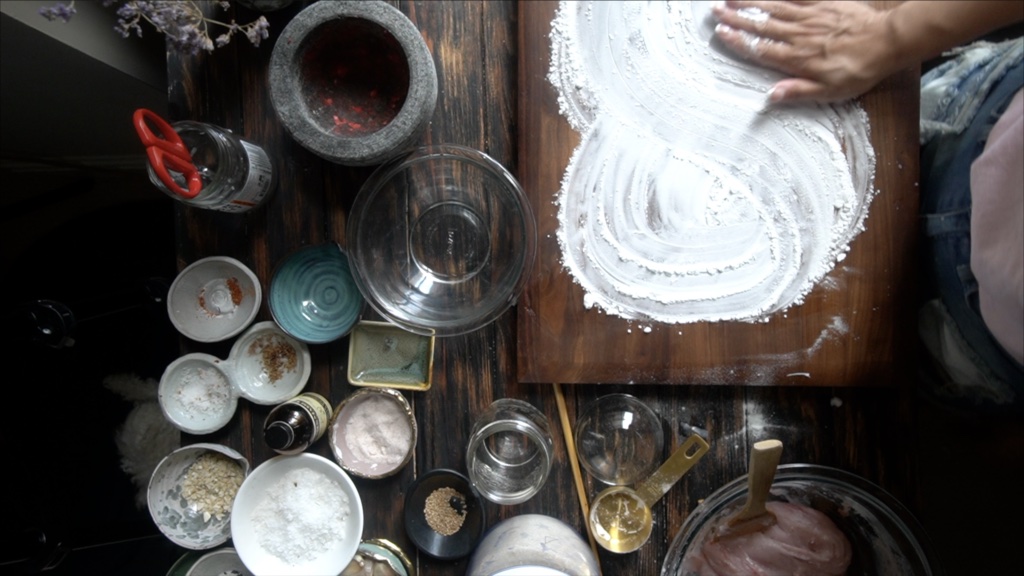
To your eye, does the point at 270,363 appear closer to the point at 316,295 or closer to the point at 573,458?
the point at 316,295

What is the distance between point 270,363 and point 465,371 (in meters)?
0.24

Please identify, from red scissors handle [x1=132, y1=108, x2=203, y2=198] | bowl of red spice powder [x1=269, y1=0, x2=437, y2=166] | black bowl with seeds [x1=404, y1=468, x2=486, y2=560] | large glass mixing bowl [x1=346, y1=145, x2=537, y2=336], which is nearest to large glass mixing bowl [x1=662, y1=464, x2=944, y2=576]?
black bowl with seeds [x1=404, y1=468, x2=486, y2=560]

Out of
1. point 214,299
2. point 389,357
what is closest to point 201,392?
point 214,299

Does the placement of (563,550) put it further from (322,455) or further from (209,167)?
(209,167)

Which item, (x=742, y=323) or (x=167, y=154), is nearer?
(x=167, y=154)

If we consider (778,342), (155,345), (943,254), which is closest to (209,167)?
(155,345)

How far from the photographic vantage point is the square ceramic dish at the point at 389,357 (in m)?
0.77

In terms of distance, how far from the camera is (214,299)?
0.77 m

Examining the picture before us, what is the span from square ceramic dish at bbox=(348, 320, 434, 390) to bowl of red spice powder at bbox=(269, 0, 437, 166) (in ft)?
0.68

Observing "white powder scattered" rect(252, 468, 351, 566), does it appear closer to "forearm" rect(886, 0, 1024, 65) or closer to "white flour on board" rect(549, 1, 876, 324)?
"white flour on board" rect(549, 1, 876, 324)

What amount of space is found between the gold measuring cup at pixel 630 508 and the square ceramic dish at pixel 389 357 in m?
0.26

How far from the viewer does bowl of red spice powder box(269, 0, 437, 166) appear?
652 mm

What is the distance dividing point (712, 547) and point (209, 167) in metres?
0.73

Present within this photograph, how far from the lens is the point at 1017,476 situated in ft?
3.44
